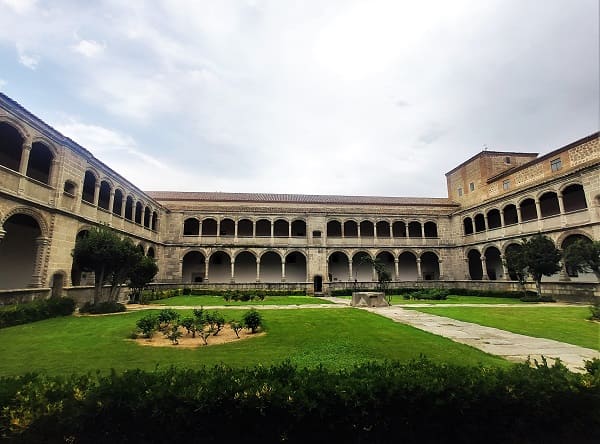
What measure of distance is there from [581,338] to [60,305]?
1861cm

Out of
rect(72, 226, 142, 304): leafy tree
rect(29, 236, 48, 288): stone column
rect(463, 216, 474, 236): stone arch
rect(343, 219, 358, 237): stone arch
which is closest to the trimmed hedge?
rect(72, 226, 142, 304): leafy tree

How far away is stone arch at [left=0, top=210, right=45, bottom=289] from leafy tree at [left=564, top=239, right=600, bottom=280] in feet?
94.3

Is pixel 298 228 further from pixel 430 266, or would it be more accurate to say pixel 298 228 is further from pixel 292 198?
pixel 430 266

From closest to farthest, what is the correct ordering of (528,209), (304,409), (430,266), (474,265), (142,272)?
1. (304,409)
2. (142,272)
3. (528,209)
4. (474,265)
5. (430,266)

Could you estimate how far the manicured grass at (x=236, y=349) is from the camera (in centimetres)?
624

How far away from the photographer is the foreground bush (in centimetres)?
295

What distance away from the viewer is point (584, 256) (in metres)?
17.4

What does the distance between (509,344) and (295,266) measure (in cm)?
2576

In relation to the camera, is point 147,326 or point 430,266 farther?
point 430,266

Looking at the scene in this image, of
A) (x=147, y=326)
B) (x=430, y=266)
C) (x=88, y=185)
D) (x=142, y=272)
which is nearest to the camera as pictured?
(x=147, y=326)

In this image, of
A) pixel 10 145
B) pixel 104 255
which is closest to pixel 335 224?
pixel 104 255

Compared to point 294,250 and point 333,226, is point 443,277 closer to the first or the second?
point 333,226

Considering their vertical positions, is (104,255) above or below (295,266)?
below

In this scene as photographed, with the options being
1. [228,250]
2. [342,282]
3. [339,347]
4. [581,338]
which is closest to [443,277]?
[342,282]
